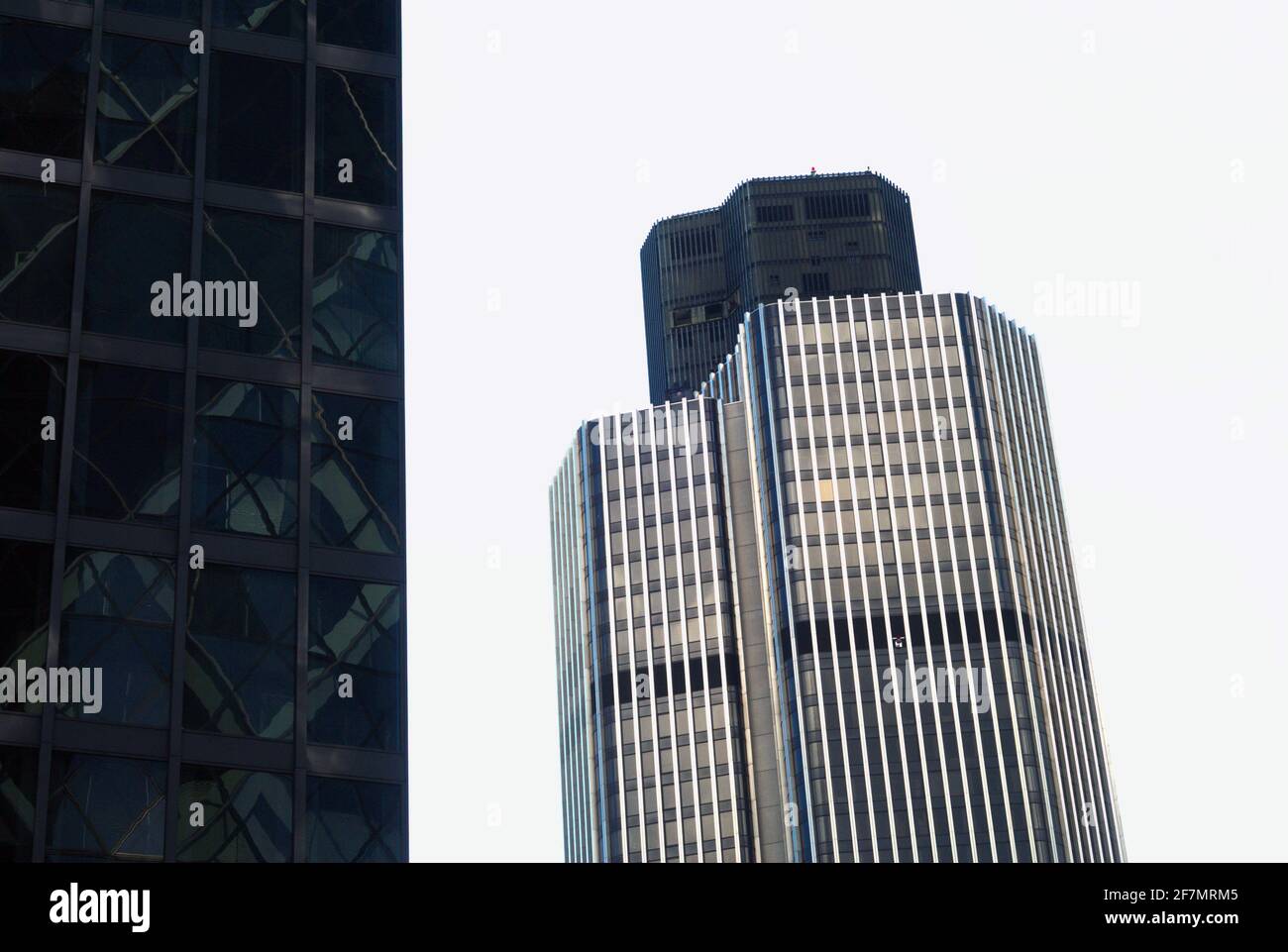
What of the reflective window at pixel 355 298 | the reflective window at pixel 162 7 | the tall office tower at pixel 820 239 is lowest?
the reflective window at pixel 355 298

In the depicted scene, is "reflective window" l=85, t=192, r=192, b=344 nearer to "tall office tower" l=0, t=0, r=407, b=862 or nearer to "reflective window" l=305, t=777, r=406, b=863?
"tall office tower" l=0, t=0, r=407, b=862

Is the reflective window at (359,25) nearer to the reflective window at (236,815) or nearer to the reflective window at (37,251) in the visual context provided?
the reflective window at (37,251)

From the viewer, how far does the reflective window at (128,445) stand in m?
44.7

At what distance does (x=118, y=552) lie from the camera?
44.0m

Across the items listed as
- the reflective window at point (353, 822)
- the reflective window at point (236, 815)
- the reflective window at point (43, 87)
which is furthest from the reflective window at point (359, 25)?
the reflective window at point (236, 815)

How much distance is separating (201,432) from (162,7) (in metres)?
13.5

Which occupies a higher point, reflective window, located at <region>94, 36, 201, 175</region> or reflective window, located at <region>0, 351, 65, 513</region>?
reflective window, located at <region>94, 36, 201, 175</region>

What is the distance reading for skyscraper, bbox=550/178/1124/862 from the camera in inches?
5615

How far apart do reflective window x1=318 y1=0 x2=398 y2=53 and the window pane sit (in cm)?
698

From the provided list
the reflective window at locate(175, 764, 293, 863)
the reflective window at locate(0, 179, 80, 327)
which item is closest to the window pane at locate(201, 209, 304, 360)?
the reflective window at locate(0, 179, 80, 327)

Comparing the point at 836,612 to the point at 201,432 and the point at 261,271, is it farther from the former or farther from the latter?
the point at 201,432

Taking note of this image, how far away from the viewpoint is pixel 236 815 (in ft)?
139

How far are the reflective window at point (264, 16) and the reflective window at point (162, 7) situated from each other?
2.23 ft
